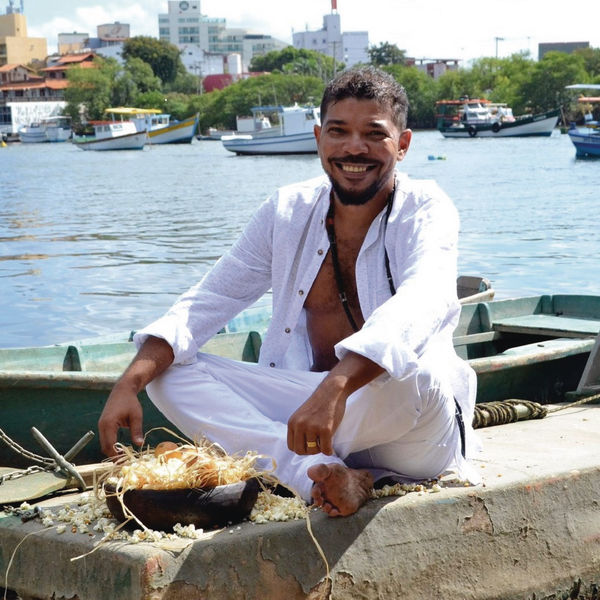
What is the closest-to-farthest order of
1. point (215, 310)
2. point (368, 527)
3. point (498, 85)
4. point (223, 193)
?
1. point (368, 527)
2. point (215, 310)
3. point (223, 193)
4. point (498, 85)

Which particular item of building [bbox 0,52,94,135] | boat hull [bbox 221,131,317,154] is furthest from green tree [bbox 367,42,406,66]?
boat hull [bbox 221,131,317,154]

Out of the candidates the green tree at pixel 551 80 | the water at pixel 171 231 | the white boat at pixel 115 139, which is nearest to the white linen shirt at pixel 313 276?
→ the water at pixel 171 231

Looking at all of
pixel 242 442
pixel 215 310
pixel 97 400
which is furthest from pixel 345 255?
pixel 97 400

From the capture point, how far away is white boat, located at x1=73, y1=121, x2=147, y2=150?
71.4m

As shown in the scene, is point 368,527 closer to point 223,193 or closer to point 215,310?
point 215,310

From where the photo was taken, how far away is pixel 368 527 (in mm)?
2994

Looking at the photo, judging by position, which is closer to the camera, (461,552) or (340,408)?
(340,408)

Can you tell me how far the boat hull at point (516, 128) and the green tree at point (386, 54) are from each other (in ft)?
194

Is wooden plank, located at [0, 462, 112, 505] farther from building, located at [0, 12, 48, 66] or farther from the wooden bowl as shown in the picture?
building, located at [0, 12, 48, 66]

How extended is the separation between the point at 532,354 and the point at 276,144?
1914 inches

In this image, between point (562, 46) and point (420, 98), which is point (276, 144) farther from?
point (562, 46)

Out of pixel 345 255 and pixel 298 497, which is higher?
pixel 345 255

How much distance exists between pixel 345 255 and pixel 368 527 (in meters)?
0.93

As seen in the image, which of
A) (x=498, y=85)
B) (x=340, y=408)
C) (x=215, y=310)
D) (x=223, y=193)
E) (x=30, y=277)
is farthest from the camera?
(x=498, y=85)
